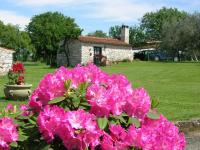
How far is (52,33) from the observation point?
52.6 m

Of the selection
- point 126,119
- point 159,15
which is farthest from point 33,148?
point 159,15

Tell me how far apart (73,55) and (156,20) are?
6236cm

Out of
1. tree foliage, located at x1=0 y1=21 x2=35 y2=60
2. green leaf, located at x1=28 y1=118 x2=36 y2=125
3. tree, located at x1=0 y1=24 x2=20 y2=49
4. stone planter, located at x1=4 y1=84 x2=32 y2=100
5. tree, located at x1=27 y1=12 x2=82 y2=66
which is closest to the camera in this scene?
green leaf, located at x1=28 y1=118 x2=36 y2=125

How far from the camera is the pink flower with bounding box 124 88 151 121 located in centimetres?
314

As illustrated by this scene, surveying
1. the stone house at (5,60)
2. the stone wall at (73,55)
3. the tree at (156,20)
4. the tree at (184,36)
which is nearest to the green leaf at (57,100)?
the stone house at (5,60)

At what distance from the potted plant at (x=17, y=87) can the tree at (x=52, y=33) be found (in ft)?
113

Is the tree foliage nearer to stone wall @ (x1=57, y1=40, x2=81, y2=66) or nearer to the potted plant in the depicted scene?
stone wall @ (x1=57, y1=40, x2=81, y2=66)

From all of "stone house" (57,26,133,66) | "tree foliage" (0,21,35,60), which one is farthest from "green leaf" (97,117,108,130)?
"tree foliage" (0,21,35,60)

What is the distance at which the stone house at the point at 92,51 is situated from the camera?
49.8 metres

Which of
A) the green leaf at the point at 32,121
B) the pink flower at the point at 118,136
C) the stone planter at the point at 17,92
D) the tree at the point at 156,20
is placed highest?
the tree at the point at 156,20

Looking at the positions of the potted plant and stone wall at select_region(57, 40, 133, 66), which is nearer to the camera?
the potted plant

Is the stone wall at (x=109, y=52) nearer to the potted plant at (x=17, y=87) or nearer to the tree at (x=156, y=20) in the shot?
the potted plant at (x=17, y=87)

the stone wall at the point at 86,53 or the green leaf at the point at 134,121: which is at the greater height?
the green leaf at the point at 134,121

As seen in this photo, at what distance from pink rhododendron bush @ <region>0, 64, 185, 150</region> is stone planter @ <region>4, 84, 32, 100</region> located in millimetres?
12108
